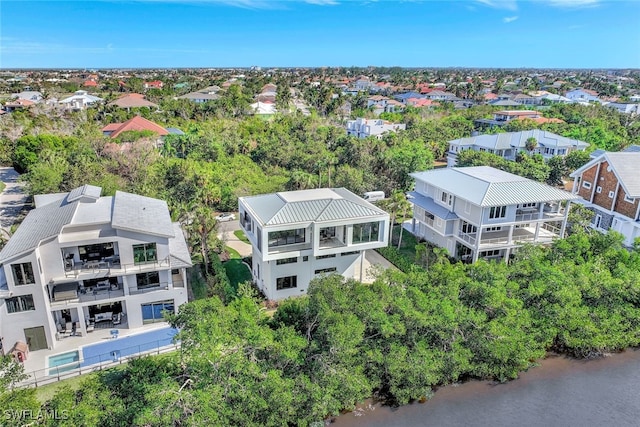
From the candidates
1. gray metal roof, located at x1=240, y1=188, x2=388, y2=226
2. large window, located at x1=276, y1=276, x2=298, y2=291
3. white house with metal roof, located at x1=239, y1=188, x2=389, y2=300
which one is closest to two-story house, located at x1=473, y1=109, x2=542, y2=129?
gray metal roof, located at x1=240, y1=188, x2=388, y2=226

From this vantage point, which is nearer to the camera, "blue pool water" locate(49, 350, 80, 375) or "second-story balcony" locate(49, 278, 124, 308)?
"blue pool water" locate(49, 350, 80, 375)

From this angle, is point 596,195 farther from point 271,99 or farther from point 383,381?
point 271,99

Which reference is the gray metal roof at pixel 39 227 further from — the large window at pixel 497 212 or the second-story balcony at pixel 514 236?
the large window at pixel 497 212

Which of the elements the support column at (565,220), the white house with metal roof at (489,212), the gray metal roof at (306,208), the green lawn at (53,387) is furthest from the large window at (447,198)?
the green lawn at (53,387)

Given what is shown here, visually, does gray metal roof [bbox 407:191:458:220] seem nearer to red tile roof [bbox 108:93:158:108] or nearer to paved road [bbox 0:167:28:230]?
paved road [bbox 0:167:28:230]

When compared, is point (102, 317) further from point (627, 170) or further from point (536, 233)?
point (627, 170)

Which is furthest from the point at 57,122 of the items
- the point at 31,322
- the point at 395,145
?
the point at 31,322
